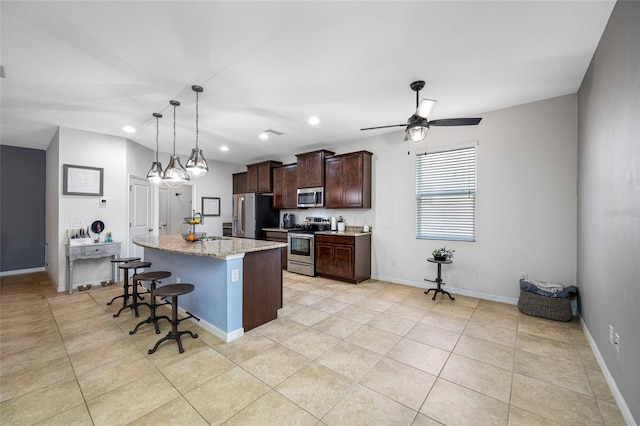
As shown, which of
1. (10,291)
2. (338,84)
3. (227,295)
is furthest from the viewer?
(10,291)

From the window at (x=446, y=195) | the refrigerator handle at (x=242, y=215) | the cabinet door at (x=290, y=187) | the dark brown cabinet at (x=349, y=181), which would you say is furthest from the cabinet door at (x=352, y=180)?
the refrigerator handle at (x=242, y=215)

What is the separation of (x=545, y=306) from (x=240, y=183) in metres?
6.88

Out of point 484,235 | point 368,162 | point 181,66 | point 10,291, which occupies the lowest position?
point 10,291

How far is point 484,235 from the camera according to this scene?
3.97 metres

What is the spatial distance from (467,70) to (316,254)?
12.7ft

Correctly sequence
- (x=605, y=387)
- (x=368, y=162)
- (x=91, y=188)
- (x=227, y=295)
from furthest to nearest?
1. (x=368, y=162)
2. (x=91, y=188)
3. (x=227, y=295)
4. (x=605, y=387)

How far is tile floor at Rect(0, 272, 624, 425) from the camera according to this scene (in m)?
1.75

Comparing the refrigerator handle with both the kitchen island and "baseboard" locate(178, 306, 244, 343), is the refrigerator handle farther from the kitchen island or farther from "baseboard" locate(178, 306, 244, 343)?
"baseboard" locate(178, 306, 244, 343)

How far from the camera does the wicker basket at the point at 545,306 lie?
3.12 meters

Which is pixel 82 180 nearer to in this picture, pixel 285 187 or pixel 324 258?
pixel 285 187

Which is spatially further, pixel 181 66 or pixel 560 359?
pixel 181 66

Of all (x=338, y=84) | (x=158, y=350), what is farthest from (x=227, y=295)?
(x=338, y=84)

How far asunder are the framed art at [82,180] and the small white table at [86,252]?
949 millimetres

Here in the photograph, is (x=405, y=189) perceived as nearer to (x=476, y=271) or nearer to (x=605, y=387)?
(x=476, y=271)
